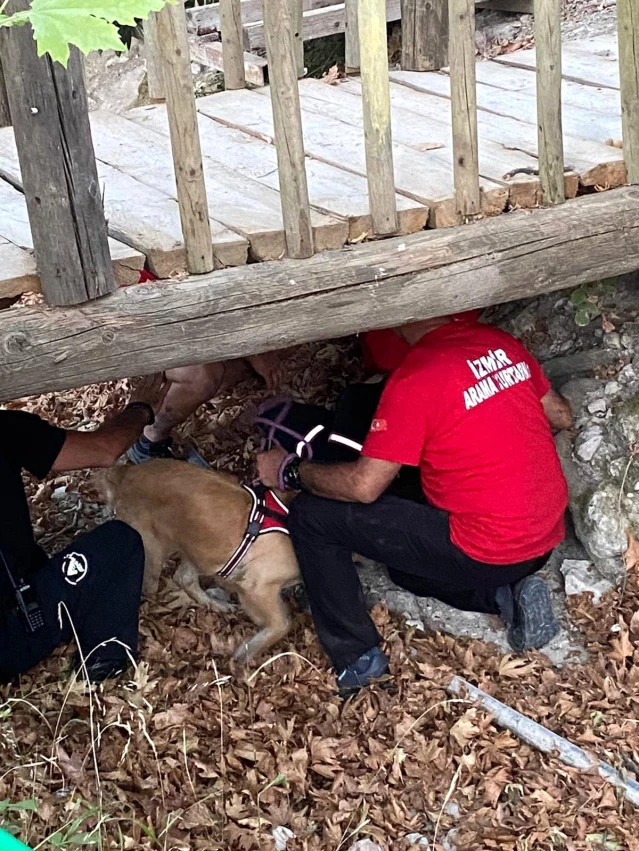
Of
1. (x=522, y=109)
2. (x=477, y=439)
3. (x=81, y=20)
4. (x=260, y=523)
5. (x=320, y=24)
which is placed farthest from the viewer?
(x=320, y=24)

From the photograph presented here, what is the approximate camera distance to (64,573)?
4.45 metres

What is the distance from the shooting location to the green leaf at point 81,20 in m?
1.53

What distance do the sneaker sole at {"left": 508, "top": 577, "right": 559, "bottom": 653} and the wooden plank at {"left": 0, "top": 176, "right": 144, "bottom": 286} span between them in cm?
262

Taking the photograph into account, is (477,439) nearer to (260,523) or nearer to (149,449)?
(260,523)

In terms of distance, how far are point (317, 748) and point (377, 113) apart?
2801 millimetres

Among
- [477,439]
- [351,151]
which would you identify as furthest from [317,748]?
[351,151]

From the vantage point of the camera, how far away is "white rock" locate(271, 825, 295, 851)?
3807 millimetres

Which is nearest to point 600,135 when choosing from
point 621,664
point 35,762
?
point 621,664

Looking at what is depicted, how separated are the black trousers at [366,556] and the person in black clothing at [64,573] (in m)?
0.90

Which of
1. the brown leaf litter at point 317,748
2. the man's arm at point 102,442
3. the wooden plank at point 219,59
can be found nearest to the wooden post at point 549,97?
the brown leaf litter at point 317,748

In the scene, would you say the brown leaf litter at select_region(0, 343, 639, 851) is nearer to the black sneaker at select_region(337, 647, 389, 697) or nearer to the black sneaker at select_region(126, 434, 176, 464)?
the black sneaker at select_region(337, 647, 389, 697)

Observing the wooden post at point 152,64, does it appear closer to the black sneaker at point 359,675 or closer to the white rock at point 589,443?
the white rock at point 589,443

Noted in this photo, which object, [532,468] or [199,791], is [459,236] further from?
[199,791]

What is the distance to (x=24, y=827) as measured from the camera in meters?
3.63
